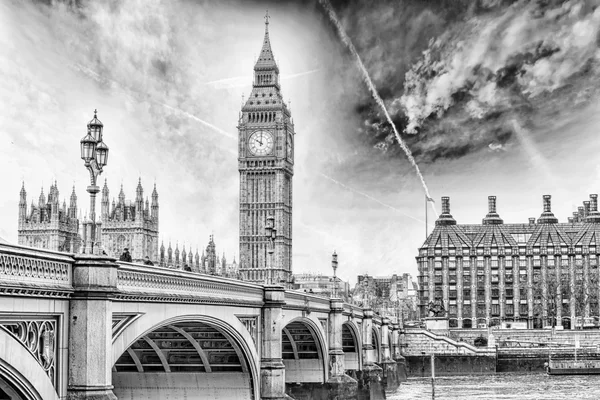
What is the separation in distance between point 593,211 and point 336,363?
406ft

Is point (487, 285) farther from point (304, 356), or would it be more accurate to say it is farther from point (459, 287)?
point (304, 356)

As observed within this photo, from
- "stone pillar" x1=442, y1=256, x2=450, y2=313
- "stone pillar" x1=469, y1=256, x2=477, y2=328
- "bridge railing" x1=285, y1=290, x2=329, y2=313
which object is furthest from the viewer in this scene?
"stone pillar" x1=442, y1=256, x2=450, y2=313

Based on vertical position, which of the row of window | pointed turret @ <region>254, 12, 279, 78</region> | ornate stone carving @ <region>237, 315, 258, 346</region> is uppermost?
pointed turret @ <region>254, 12, 279, 78</region>

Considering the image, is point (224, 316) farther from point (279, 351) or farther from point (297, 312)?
point (297, 312)

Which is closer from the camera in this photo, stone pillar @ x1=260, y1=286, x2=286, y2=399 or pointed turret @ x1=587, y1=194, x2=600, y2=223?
stone pillar @ x1=260, y1=286, x2=286, y2=399

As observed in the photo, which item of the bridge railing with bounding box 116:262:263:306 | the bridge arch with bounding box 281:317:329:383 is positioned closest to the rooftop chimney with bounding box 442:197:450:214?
the bridge arch with bounding box 281:317:329:383

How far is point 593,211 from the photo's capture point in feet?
558

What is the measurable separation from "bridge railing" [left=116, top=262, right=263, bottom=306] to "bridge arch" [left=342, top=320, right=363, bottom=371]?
Answer: 35.6m

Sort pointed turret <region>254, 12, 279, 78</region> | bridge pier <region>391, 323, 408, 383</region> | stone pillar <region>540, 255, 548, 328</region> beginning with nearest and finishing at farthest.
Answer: bridge pier <region>391, 323, 408, 383</region> → stone pillar <region>540, 255, 548, 328</region> → pointed turret <region>254, 12, 279, 78</region>

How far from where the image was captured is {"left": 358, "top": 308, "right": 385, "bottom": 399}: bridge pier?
229ft

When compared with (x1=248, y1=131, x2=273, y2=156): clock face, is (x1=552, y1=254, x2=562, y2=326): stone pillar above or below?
below

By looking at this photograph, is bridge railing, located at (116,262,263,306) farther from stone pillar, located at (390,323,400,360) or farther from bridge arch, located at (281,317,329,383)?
stone pillar, located at (390,323,400,360)

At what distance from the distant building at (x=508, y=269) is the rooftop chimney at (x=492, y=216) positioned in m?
1.69

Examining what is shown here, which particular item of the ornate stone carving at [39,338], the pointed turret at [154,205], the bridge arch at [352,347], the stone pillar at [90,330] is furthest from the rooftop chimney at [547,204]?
the ornate stone carving at [39,338]
